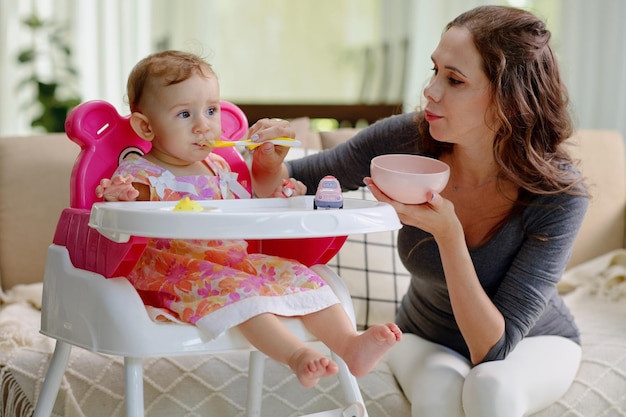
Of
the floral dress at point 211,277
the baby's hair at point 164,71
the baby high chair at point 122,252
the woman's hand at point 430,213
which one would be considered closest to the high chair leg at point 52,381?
the baby high chair at point 122,252

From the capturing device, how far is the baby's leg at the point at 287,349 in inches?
38.5

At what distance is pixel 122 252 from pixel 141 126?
24cm

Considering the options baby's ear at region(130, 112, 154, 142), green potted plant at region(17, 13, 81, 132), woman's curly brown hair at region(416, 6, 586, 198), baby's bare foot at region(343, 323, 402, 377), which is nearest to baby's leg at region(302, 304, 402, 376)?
baby's bare foot at region(343, 323, 402, 377)

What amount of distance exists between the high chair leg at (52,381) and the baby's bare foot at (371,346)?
0.46 meters

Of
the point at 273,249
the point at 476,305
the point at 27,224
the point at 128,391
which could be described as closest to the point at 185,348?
the point at 128,391

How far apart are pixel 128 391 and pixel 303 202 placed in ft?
1.21

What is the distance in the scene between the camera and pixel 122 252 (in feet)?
3.57

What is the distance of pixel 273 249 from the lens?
4.30 ft

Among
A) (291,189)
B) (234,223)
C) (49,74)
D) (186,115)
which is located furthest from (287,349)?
(49,74)

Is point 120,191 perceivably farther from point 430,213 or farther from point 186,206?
point 430,213

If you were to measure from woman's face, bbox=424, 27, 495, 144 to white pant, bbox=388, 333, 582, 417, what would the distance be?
400 mm

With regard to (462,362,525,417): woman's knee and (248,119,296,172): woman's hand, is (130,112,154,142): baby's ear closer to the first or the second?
(248,119,296,172): woman's hand

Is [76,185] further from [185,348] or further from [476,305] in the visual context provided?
[476,305]

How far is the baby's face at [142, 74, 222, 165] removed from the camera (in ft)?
3.96
